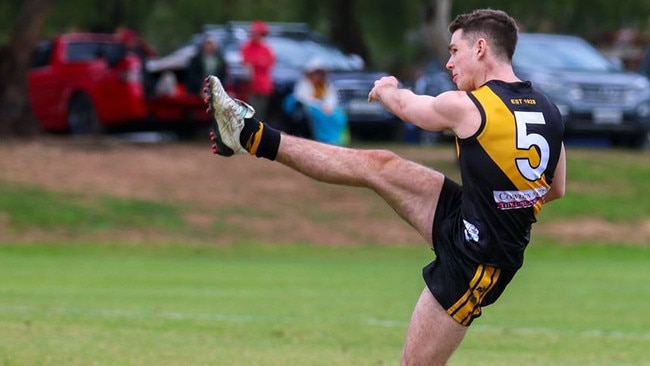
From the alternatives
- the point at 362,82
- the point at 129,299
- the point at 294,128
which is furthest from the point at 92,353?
the point at 362,82

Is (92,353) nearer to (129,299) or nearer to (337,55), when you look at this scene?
(129,299)

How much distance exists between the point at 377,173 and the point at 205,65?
19.1 meters

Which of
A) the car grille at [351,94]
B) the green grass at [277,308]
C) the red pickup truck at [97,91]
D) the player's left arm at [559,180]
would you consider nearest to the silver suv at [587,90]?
the car grille at [351,94]

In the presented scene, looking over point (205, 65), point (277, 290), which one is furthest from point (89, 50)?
point (277, 290)

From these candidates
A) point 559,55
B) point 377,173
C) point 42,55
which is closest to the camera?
point 377,173

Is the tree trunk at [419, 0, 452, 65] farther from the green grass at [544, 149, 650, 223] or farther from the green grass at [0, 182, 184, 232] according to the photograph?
the green grass at [0, 182, 184, 232]

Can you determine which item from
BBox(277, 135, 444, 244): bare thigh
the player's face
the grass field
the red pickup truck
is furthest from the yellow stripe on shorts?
the red pickup truck

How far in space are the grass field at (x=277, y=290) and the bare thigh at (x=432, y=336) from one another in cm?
255

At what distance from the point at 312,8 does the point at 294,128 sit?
1474 centimetres

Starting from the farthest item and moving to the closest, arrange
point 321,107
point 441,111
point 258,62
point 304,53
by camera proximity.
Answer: point 304,53
point 258,62
point 321,107
point 441,111

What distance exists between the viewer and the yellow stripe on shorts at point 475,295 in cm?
716

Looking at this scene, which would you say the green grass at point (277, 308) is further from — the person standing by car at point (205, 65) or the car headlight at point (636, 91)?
the car headlight at point (636, 91)

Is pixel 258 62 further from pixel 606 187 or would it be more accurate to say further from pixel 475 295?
pixel 475 295

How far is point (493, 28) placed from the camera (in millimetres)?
7172
